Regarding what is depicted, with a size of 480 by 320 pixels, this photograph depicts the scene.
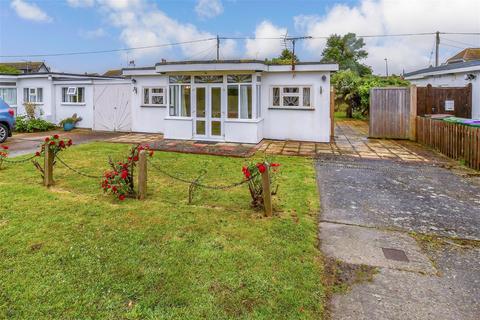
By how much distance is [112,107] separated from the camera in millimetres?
17078

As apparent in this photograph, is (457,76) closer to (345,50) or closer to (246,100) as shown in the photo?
(246,100)

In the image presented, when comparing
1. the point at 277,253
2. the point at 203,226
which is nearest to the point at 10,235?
the point at 203,226

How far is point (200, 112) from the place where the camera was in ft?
43.2

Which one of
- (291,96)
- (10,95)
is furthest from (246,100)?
(10,95)

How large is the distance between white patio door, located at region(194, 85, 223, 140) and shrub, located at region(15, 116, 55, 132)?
9385 mm

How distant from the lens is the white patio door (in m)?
12.9

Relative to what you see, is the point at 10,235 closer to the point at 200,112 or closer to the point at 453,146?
the point at 200,112

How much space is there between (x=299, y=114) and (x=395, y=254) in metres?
9.73

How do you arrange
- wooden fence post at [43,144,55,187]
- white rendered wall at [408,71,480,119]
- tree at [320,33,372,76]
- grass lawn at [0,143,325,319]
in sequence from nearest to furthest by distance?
grass lawn at [0,143,325,319] < wooden fence post at [43,144,55,187] < white rendered wall at [408,71,480,119] < tree at [320,33,372,76]

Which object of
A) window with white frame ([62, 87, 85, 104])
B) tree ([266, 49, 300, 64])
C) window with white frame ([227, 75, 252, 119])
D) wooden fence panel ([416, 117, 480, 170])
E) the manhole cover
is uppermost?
tree ([266, 49, 300, 64])

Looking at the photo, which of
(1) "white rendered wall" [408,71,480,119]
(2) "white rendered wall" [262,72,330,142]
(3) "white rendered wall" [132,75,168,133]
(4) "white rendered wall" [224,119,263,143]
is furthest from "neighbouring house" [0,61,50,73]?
(1) "white rendered wall" [408,71,480,119]

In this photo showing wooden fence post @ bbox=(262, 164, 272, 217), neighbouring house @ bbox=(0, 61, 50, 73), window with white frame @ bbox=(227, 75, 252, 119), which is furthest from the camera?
neighbouring house @ bbox=(0, 61, 50, 73)

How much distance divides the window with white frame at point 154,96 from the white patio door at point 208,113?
10.7 ft

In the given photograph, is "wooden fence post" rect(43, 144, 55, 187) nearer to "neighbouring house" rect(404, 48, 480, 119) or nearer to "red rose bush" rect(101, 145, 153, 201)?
"red rose bush" rect(101, 145, 153, 201)
